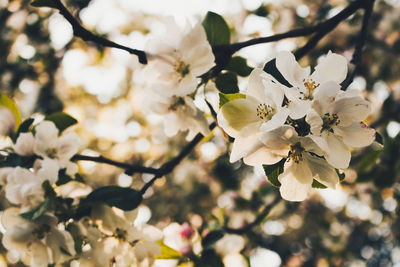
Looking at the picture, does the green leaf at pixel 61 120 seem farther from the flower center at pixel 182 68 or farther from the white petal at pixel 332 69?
the white petal at pixel 332 69

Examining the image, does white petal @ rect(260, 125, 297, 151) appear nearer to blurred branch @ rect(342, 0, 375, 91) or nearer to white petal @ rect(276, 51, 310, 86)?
white petal @ rect(276, 51, 310, 86)

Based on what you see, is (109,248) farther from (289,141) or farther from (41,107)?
(41,107)

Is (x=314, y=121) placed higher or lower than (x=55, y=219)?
higher

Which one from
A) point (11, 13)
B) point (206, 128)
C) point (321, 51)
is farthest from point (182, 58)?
point (11, 13)

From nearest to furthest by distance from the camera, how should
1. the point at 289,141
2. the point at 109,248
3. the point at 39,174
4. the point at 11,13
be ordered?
the point at 289,141
the point at 39,174
the point at 109,248
the point at 11,13

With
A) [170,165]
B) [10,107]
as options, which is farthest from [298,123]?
[10,107]

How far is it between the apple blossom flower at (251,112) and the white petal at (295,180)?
77mm

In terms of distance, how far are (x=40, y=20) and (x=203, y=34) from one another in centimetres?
320

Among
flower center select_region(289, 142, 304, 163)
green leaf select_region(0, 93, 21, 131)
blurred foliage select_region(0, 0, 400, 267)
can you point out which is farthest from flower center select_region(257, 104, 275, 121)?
blurred foliage select_region(0, 0, 400, 267)

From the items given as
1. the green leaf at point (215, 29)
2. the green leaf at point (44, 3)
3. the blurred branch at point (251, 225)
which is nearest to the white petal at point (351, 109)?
the green leaf at point (215, 29)

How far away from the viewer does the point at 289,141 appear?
0.79 meters

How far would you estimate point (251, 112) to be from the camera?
87 cm

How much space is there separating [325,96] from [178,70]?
0.54 metres

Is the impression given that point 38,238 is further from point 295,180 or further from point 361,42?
point 361,42
